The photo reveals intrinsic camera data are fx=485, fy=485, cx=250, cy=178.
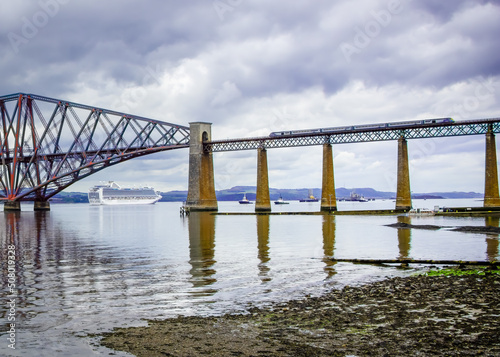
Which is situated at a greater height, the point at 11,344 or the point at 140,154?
the point at 140,154

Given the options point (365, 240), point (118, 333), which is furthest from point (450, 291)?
point (365, 240)

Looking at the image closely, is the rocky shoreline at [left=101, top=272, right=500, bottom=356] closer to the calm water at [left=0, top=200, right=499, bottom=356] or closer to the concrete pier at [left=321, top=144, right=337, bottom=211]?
the calm water at [left=0, top=200, right=499, bottom=356]

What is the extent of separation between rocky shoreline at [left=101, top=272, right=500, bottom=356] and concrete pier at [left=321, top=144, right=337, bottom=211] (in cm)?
6605

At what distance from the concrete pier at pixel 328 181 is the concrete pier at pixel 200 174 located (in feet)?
91.0

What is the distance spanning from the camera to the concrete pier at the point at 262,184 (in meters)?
86.6

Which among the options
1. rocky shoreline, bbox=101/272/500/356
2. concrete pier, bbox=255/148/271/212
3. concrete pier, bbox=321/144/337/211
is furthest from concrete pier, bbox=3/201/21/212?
rocky shoreline, bbox=101/272/500/356

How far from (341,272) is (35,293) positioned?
1075 cm

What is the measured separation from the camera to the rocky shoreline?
8.88 m

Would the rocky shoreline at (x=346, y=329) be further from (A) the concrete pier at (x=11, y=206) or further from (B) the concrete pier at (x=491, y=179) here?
(A) the concrete pier at (x=11, y=206)

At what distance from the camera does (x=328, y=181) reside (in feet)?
260

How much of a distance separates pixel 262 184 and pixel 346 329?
251 feet

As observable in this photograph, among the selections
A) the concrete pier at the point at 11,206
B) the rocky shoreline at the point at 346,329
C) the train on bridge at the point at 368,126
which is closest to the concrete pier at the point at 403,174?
the train on bridge at the point at 368,126

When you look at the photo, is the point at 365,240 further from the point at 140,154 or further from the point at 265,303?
the point at 140,154

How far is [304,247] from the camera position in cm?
2908
